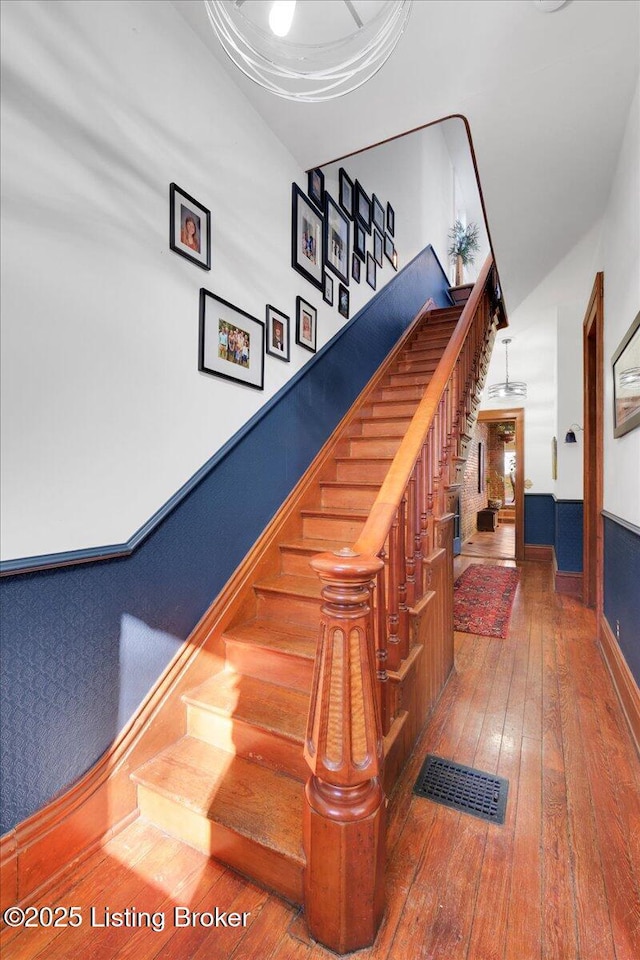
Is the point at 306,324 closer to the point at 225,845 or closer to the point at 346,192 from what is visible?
the point at 346,192

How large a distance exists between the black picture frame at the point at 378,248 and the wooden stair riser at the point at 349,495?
7.44 feet

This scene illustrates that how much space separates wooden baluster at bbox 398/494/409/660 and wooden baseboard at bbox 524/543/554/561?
5.59 metres

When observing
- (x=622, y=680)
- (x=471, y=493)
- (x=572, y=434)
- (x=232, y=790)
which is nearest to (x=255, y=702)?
(x=232, y=790)

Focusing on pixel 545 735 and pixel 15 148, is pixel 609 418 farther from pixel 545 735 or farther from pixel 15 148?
pixel 15 148

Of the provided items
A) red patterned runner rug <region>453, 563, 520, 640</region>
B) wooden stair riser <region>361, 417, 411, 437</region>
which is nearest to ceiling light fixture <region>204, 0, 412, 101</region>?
wooden stair riser <region>361, 417, 411, 437</region>

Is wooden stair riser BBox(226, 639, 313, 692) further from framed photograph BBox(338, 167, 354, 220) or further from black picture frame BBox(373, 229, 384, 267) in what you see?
black picture frame BBox(373, 229, 384, 267)

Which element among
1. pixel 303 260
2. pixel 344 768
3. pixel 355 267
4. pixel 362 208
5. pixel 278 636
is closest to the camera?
pixel 344 768

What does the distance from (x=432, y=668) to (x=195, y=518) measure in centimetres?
135

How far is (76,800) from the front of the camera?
1.33 metres

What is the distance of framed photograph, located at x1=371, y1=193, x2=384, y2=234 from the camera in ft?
12.4

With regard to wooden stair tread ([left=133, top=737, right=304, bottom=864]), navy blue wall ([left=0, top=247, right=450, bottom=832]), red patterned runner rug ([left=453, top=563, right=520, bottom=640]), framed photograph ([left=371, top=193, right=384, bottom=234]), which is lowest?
red patterned runner rug ([left=453, top=563, right=520, bottom=640])

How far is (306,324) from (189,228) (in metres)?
1.03

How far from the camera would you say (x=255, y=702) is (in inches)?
66.6

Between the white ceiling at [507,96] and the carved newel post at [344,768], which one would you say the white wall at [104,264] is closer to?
the white ceiling at [507,96]
